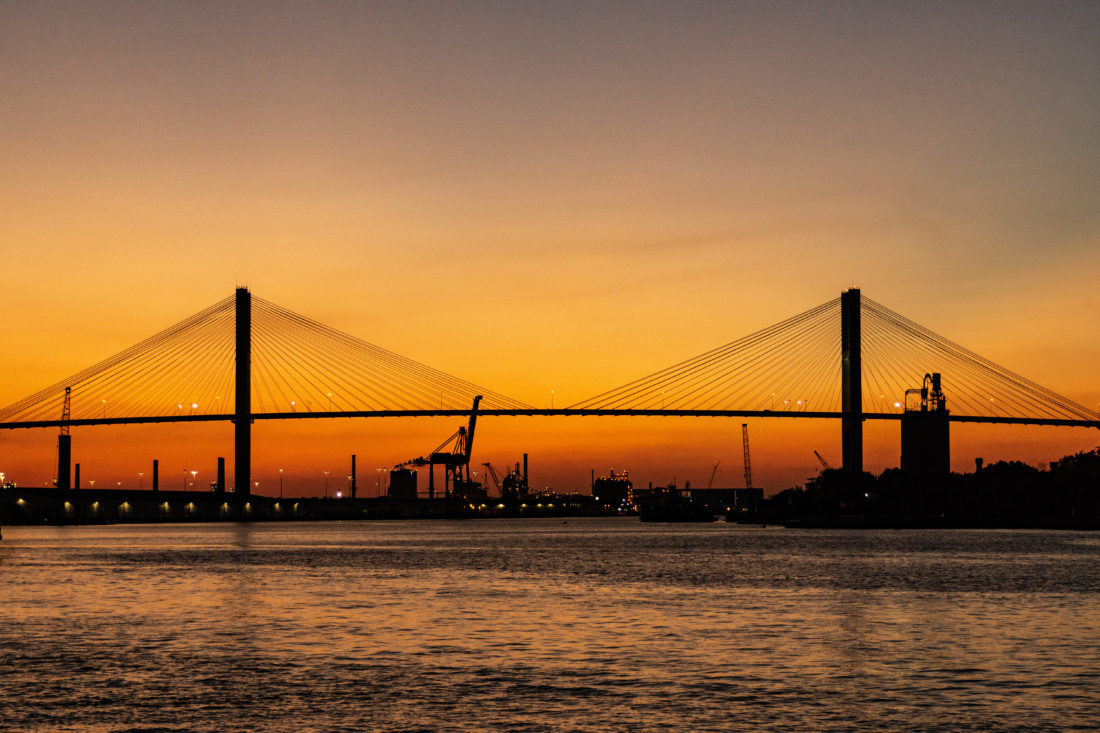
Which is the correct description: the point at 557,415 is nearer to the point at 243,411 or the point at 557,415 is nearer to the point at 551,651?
the point at 243,411

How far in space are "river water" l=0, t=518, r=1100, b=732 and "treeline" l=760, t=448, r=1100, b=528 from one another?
98669mm

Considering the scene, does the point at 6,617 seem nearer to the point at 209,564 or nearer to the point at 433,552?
the point at 209,564

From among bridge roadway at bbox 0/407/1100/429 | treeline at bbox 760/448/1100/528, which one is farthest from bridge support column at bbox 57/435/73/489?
treeline at bbox 760/448/1100/528

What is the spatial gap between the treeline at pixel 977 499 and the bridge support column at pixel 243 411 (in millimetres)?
65852

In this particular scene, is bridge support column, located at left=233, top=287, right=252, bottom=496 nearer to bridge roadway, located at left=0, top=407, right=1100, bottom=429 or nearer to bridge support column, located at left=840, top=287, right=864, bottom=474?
bridge roadway, located at left=0, top=407, right=1100, bottom=429

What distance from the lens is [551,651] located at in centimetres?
2998

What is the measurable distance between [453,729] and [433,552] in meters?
70.1

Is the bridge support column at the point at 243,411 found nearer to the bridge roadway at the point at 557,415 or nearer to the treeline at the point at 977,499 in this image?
the bridge roadway at the point at 557,415

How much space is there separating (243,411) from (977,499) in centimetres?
9301

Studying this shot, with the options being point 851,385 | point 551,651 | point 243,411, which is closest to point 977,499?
point 851,385

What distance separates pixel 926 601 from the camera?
44062mm

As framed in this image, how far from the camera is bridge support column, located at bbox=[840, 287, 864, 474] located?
363ft

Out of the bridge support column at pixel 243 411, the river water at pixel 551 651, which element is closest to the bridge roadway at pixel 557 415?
the bridge support column at pixel 243 411

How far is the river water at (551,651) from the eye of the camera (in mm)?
21547
